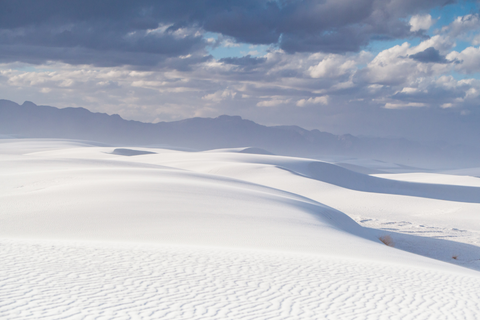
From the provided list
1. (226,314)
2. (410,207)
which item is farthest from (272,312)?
(410,207)

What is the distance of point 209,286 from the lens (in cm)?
553

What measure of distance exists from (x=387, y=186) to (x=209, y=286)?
39051 mm

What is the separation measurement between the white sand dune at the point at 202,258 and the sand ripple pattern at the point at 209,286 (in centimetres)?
2

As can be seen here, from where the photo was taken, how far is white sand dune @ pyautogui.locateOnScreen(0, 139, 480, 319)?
4.78 metres

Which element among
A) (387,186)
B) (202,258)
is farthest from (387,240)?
(387,186)

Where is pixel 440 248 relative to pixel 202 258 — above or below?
below

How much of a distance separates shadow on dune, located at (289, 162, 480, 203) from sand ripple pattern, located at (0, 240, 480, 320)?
3305 cm

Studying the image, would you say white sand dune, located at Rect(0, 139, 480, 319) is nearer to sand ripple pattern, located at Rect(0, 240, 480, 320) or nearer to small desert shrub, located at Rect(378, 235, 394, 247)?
sand ripple pattern, located at Rect(0, 240, 480, 320)

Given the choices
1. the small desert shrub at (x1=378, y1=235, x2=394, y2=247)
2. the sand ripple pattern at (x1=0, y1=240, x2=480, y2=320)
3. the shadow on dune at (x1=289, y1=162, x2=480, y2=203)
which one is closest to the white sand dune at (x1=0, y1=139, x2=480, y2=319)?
the sand ripple pattern at (x1=0, y1=240, x2=480, y2=320)

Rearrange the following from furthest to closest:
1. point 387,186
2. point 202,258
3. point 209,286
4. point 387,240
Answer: point 387,186 < point 387,240 < point 202,258 < point 209,286

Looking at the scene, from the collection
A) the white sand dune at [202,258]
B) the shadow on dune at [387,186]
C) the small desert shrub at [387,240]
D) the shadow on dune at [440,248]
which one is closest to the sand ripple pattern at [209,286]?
the white sand dune at [202,258]

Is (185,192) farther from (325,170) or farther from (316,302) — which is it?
(325,170)

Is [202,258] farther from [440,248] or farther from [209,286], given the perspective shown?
[440,248]

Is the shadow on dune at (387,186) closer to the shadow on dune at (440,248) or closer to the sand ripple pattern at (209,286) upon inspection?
the shadow on dune at (440,248)
